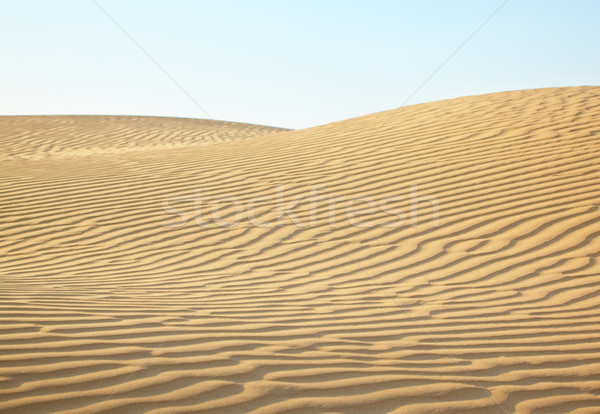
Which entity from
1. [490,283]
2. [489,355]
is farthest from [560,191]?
[489,355]

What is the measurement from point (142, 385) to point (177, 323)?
0.78m

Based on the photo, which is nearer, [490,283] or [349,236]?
[490,283]

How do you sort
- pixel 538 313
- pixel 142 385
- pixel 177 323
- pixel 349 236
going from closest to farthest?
pixel 142 385 < pixel 177 323 < pixel 538 313 < pixel 349 236

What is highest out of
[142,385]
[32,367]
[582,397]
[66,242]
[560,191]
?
[66,242]

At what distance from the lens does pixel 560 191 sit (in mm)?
5383

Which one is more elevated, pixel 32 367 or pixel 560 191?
pixel 560 191

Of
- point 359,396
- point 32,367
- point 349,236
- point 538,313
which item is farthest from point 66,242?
point 538,313

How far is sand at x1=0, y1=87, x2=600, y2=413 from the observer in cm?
227

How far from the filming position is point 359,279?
420cm

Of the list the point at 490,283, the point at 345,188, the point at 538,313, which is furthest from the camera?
the point at 345,188

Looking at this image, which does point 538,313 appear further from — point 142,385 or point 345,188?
point 345,188

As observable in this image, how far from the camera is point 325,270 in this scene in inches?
175

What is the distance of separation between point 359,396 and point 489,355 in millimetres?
886

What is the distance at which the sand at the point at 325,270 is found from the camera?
89.2 inches
